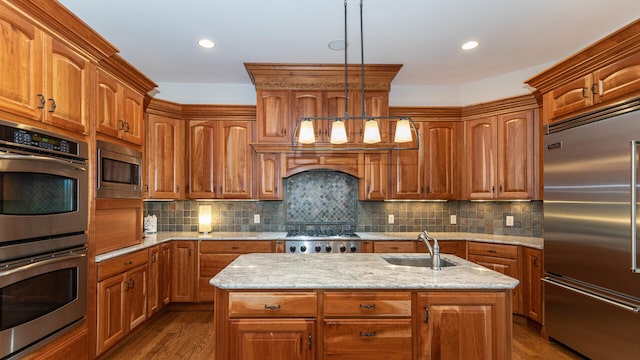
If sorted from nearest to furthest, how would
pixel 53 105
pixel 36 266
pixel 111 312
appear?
1. pixel 36 266
2. pixel 53 105
3. pixel 111 312

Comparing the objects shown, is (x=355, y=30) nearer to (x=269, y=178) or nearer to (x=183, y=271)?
(x=269, y=178)

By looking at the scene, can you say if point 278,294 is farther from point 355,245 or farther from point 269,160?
point 269,160

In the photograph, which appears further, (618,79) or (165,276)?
(165,276)

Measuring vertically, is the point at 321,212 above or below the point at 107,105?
below

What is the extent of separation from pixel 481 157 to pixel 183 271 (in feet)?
12.2

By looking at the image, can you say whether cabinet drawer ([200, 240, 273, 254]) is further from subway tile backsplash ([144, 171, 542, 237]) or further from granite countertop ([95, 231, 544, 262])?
subway tile backsplash ([144, 171, 542, 237])

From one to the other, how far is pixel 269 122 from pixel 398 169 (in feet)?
5.46

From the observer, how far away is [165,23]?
9.40 feet

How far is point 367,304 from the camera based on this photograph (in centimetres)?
178

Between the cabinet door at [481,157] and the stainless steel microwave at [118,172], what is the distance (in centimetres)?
367

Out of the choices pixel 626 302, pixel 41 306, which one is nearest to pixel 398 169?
pixel 626 302

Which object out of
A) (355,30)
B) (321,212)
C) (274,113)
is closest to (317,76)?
(274,113)

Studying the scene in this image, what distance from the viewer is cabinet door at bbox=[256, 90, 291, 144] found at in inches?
152

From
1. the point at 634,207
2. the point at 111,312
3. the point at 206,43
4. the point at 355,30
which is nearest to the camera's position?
the point at 634,207
